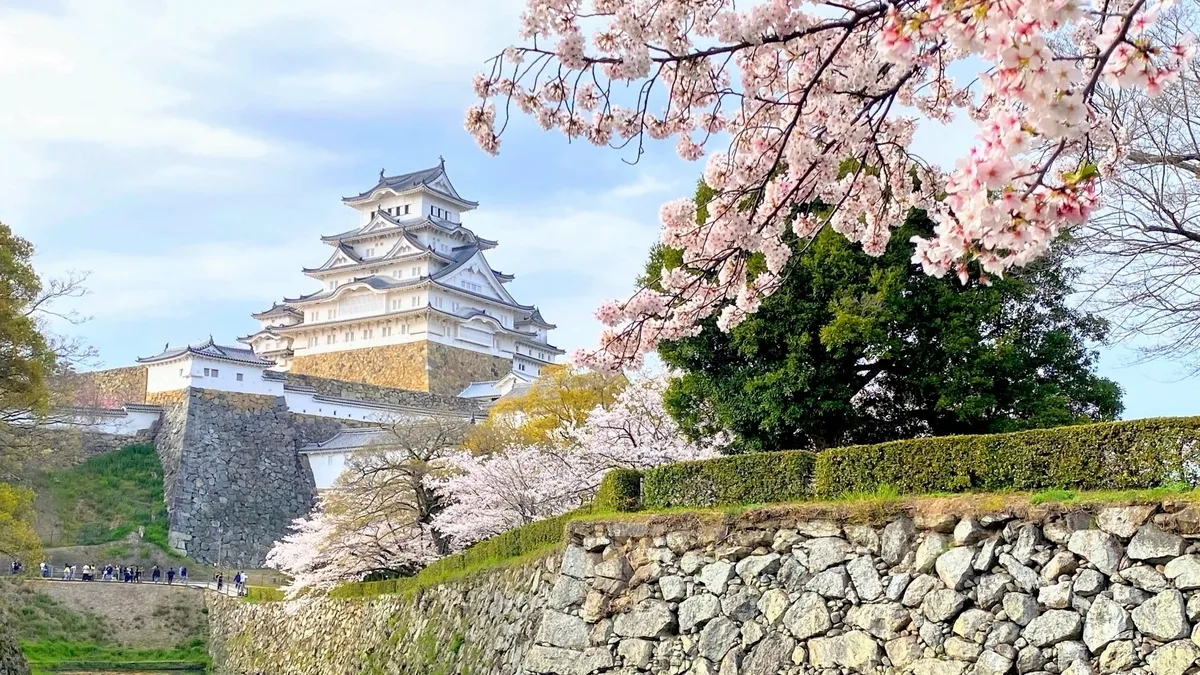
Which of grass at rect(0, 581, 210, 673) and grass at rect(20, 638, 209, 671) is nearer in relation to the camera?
grass at rect(20, 638, 209, 671)

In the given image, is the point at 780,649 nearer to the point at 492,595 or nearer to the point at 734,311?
the point at 734,311

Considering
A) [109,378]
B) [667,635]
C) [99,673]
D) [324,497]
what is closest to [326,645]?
[324,497]

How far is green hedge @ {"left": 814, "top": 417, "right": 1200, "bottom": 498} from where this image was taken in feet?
20.5

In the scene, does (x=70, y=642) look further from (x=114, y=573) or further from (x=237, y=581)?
(x=237, y=581)

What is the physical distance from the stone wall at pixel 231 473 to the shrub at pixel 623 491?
2450 centimetres

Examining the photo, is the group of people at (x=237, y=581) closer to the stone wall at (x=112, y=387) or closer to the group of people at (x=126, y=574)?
the group of people at (x=126, y=574)

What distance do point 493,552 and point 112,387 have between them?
1172 inches

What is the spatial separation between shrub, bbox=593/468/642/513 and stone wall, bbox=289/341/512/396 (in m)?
29.2

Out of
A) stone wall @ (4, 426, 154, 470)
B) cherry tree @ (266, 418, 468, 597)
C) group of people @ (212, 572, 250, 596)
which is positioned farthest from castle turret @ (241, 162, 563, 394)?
cherry tree @ (266, 418, 468, 597)

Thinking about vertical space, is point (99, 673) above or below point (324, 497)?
below

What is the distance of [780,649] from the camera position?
7.79 metres

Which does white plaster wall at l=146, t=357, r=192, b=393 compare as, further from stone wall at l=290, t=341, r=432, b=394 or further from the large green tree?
the large green tree

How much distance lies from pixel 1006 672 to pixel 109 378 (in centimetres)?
3753

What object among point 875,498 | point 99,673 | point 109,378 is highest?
point 109,378
